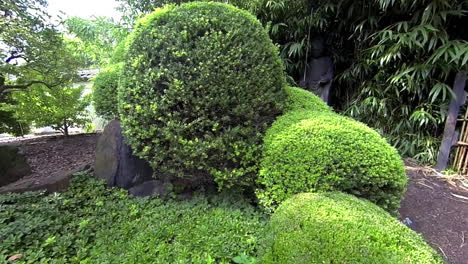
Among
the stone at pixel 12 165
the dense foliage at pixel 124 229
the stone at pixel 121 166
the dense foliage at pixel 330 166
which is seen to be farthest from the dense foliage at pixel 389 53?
the stone at pixel 12 165

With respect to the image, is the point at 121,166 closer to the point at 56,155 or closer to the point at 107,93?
the point at 107,93

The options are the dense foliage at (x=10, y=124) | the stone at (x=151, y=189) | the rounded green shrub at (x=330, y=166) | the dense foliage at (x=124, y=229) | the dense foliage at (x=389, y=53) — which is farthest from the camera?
the dense foliage at (x=10, y=124)

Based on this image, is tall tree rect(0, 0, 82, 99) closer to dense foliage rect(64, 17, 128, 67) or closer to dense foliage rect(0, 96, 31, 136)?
dense foliage rect(64, 17, 128, 67)

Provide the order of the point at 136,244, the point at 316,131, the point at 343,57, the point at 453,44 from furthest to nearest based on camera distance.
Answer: the point at 343,57, the point at 453,44, the point at 316,131, the point at 136,244

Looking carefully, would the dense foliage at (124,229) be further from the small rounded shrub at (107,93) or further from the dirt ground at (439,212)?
the dirt ground at (439,212)

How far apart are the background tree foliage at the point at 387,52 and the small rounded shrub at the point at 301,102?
78 cm

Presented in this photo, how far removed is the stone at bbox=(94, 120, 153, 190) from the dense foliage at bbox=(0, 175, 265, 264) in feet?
0.67

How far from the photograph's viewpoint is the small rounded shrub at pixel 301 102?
7.14ft

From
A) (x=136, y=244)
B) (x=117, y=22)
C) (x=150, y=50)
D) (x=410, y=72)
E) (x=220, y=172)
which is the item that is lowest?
(x=136, y=244)

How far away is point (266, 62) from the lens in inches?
74.1

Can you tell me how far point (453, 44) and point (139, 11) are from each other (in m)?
4.94

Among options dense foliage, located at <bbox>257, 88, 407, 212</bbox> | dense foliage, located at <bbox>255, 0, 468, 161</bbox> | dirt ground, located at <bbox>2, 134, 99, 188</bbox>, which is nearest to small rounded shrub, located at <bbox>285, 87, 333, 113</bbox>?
dense foliage, located at <bbox>257, 88, 407, 212</bbox>

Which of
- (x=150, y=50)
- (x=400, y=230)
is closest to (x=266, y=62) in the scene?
(x=150, y=50)

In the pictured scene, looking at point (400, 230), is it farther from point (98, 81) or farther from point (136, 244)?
point (98, 81)
